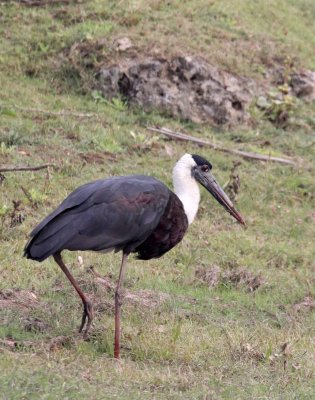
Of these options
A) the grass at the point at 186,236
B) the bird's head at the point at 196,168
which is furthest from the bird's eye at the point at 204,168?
the grass at the point at 186,236

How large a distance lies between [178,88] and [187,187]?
561 centimetres

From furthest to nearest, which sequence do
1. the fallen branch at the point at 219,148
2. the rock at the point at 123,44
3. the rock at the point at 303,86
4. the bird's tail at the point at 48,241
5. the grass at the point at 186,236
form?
the rock at the point at 303,86 → the rock at the point at 123,44 → the fallen branch at the point at 219,148 → the bird's tail at the point at 48,241 → the grass at the point at 186,236

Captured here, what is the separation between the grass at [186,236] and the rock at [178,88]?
8.9 inches

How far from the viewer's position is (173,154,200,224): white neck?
6.91 meters

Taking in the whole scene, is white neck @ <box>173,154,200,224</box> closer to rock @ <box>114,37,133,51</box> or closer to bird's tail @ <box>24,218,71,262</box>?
bird's tail @ <box>24,218,71,262</box>

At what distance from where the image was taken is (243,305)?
802 cm

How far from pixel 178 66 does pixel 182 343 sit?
22.5 feet

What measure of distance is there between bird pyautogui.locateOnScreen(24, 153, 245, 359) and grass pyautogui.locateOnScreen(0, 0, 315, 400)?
1.70 feet

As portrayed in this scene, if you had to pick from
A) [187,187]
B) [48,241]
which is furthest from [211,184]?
[48,241]

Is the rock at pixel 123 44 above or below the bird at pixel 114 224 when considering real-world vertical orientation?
below

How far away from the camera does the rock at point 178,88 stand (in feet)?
40.5

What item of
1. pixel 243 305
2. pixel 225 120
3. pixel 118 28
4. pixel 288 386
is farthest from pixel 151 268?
pixel 118 28

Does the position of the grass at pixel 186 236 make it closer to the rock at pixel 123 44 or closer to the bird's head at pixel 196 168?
the rock at pixel 123 44

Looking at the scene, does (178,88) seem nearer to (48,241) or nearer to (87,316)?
(87,316)
